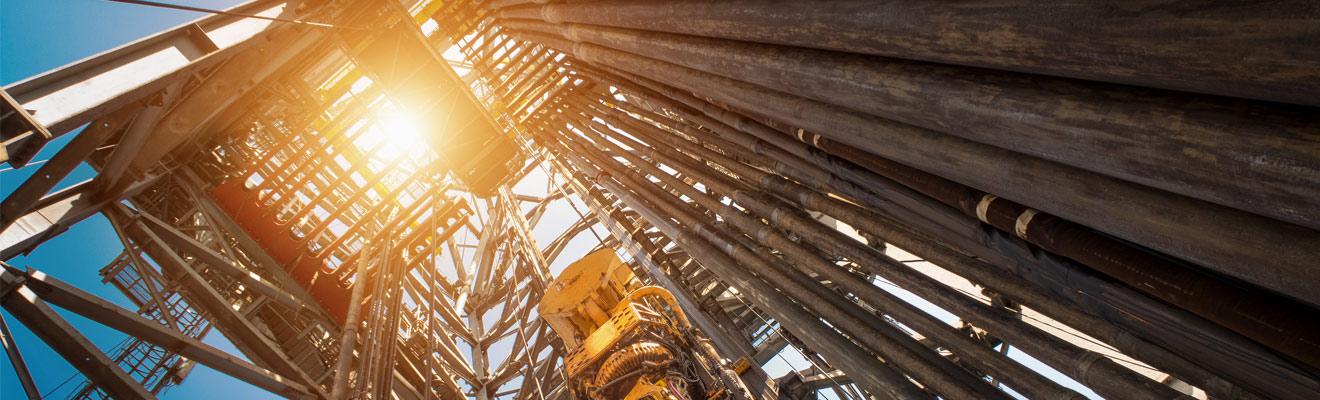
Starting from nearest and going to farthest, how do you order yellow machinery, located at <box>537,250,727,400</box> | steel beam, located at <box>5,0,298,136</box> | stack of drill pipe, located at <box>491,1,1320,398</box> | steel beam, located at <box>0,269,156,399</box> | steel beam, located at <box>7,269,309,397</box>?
stack of drill pipe, located at <box>491,1,1320,398</box> → steel beam, located at <box>5,0,298,136</box> → yellow machinery, located at <box>537,250,727,400</box> → steel beam, located at <box>0,269,156,399</box> → steel beam, located at <box>7,269,309,397</box>

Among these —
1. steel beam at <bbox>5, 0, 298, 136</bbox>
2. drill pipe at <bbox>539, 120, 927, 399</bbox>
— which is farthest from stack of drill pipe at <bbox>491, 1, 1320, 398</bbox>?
steel beam at <bbox>5, 0, 298, 136</bbox>

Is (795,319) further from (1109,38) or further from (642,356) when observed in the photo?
(1109,38)

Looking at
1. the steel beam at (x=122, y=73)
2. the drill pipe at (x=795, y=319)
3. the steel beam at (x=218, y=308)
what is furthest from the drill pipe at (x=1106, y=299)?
the steel beam at (x=218, y=308)

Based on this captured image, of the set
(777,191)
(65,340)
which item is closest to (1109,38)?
(777,191)

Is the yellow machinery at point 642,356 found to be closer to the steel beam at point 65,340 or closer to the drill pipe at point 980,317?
the drill pipe at point 980,317

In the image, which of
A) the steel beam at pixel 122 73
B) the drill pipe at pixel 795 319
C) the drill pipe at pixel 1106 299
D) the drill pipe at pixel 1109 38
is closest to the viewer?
the drill pipe at pixel 1109 38

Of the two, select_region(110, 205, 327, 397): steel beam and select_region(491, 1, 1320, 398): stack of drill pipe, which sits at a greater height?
select_region(110, 205, 327, 397): steel beam

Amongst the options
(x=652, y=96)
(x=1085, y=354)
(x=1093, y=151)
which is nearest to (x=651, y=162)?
(x=652, y=96)

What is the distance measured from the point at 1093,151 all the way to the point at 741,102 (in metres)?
2.40

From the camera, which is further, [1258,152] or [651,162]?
[651,162]

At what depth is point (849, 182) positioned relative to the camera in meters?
4.00

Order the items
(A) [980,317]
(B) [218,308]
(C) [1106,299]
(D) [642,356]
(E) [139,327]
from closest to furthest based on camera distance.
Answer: (C) [1106,299] < (A) [980,317] < (D) [642,356] < (E) [139,327] < (B) [218,308]

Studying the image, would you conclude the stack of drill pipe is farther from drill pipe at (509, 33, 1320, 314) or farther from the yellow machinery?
the yellow machinery

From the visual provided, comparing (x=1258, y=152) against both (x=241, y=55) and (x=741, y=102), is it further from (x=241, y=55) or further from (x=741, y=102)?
(x=241, y=55)
